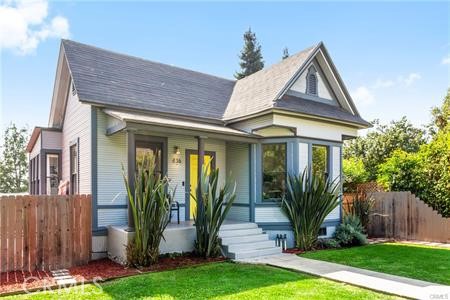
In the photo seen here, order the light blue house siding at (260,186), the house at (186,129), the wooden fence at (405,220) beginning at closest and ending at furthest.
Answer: the house at (186,129), the light blue house siding at (260,186), the wooden fence at (405,220)

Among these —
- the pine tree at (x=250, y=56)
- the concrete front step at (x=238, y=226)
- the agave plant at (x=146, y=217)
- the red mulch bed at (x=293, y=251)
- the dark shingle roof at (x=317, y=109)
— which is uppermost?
the pine tree at (x=250, y=56)

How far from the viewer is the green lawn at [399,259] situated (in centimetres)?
670

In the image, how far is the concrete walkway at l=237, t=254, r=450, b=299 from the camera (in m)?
5.40

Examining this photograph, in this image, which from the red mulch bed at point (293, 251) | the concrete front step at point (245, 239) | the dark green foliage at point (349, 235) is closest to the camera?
the concrete front step at point (245, 239)

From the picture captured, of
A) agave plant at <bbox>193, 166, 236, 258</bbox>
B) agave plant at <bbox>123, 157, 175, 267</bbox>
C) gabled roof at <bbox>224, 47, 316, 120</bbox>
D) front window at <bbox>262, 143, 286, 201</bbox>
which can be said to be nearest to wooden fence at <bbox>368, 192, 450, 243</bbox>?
front window at <bbox>262, 143, 286, 201</bbox>

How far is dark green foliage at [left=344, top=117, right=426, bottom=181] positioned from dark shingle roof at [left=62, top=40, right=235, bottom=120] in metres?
16.4

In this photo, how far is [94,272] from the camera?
680 cm

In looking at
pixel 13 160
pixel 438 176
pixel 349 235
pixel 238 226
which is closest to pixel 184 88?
pixel 238 226

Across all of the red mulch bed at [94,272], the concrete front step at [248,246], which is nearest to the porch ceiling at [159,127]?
the concrete front step at [248,246]

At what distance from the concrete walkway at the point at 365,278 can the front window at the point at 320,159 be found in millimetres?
3456

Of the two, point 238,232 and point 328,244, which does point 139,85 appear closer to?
point 238,232

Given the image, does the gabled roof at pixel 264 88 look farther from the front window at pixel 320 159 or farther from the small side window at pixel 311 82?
the front window at pixel 320 159

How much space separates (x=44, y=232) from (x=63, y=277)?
1200 millimetres

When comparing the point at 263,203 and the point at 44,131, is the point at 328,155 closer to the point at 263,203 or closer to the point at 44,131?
the point at 263,203
